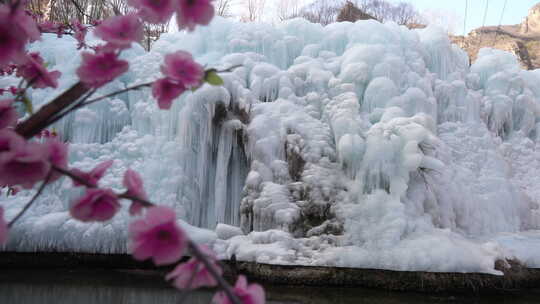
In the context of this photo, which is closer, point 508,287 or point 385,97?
point 508,287

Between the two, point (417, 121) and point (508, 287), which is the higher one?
point (417, 121)

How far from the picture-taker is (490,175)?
3.35 meters

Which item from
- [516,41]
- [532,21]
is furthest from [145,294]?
[532,21]

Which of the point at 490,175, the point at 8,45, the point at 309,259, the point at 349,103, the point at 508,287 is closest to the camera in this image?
the point at 8,45

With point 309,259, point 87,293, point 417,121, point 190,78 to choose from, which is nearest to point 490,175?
point 417,121

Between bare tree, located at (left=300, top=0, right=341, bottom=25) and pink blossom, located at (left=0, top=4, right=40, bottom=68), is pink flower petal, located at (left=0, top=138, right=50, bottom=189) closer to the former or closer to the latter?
pink blossom, located at (left=0, top=4, right=40, bottom=68)

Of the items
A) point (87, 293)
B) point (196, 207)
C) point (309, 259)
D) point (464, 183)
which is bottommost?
point (87, 293)

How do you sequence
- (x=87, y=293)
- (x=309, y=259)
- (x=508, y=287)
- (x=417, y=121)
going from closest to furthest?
1. (x=87, y=293)
2. (x=508, y=287)
3. (x=309, y=259)
4. (x=417, y=121)

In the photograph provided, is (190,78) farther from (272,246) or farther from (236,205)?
(236,205)

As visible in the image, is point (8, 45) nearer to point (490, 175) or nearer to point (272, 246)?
point (272, 246)

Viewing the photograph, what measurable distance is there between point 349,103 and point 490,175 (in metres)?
1.31

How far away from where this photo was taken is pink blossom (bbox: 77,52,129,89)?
50cm

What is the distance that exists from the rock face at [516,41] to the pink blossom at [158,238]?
883cm

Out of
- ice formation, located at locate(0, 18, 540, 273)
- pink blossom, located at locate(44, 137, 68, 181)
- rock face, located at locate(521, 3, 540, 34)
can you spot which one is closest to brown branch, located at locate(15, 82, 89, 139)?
pink blossom, located at locate(44, 137, 68, 181)
